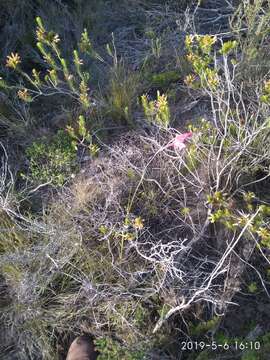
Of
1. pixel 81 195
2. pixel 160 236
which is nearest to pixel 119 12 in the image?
pixel 81 195

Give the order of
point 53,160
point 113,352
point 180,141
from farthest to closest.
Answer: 1. point 53,160
2. point 180,141
3. point 113,352

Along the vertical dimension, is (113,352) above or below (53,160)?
below

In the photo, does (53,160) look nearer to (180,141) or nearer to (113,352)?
(180,141)

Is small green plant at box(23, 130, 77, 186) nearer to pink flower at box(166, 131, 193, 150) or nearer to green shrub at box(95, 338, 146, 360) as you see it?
pink flower at box(166, 131, 193, 150)

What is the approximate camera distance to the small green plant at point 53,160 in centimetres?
248

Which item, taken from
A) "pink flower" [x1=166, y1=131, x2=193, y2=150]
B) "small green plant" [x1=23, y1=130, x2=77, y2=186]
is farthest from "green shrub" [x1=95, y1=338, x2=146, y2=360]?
"pink flower" [x1=166, y1=131, x2=193, y2=150]

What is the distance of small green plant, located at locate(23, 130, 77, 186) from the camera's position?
2.48 m

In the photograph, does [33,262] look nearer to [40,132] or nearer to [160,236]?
[160,236]

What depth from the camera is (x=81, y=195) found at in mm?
2346

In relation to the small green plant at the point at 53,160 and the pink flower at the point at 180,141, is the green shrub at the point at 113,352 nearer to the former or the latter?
the small green plant at the point at 53,160

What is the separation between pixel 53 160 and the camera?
249 cm

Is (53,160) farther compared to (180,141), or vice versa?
(53,160)

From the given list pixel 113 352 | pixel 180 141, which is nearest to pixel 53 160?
pixel 180 141

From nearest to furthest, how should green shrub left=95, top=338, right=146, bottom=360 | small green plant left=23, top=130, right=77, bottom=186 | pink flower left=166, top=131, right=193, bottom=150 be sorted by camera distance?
green shrub left=95, top=338, right=146, bottom=360
pink flower left=166, top=131, right=193, bottom=150
small green plant left=23, top=130, right=77, bottom=186
